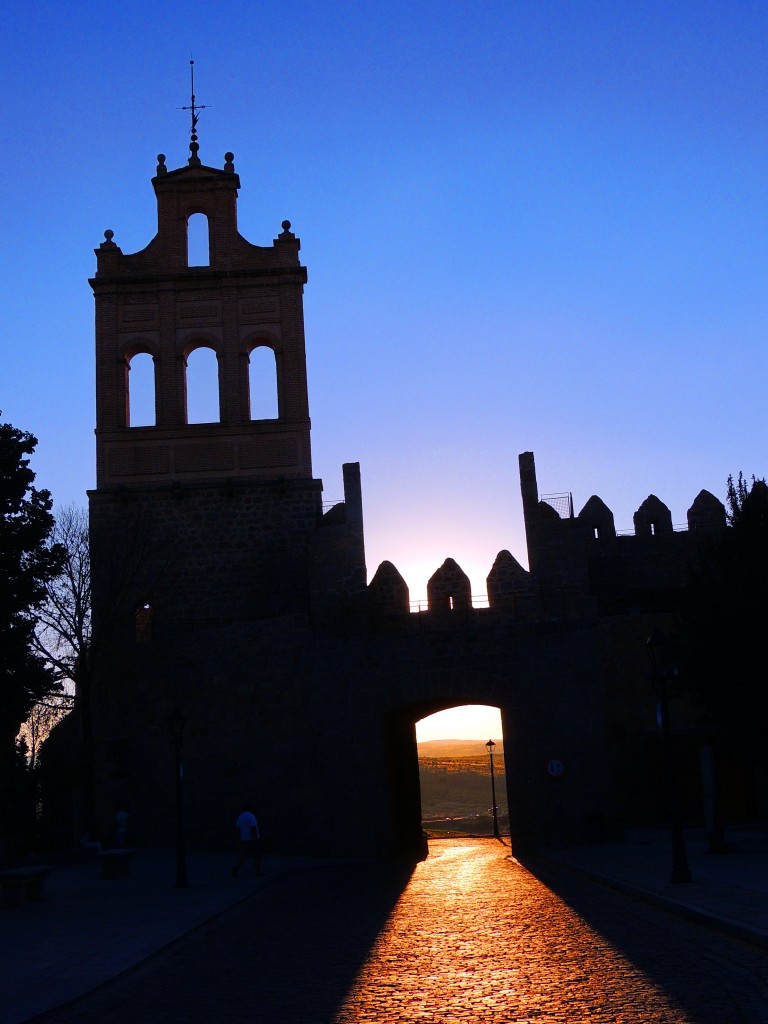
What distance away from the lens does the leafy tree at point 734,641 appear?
18719 millimetres

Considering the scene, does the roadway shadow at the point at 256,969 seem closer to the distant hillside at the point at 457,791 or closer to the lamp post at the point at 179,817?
the lamp post at the point at 179,817

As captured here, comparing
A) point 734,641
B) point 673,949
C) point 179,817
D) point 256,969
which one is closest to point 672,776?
point 734,641

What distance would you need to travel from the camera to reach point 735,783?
2347 centimetres

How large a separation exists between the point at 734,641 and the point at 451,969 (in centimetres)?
1145

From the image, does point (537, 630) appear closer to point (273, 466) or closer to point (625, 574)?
point (625, 574)

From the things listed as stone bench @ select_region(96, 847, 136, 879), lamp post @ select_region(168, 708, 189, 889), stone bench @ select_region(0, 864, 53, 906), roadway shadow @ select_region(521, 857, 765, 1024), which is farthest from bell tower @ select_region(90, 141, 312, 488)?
roadway shadow @ select_region(521, 857, 765, 1024)

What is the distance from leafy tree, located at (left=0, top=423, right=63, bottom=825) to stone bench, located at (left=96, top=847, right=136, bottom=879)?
11.2 ft

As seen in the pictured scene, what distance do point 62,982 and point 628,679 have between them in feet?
54.6

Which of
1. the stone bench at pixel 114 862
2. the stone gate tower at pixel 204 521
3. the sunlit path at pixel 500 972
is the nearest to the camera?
the sunlit path at pixel 500 972

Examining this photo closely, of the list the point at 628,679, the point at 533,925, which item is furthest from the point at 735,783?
the point at 533,925

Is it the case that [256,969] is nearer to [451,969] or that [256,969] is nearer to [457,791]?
[451,969]

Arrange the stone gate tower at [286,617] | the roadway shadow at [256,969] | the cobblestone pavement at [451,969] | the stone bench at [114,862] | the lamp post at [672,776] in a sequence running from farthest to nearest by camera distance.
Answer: the stone gate tower at [286,617]
the stone bench at [114,862]
the lamp post at [672,776]
the roadway shadow at [256,969]
the cobblestone pavement at [451,969]

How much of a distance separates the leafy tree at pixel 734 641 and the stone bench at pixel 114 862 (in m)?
10.1

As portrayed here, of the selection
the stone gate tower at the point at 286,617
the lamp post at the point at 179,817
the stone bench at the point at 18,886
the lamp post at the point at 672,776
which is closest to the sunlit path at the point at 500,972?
the lamp post at the point at 672,776
